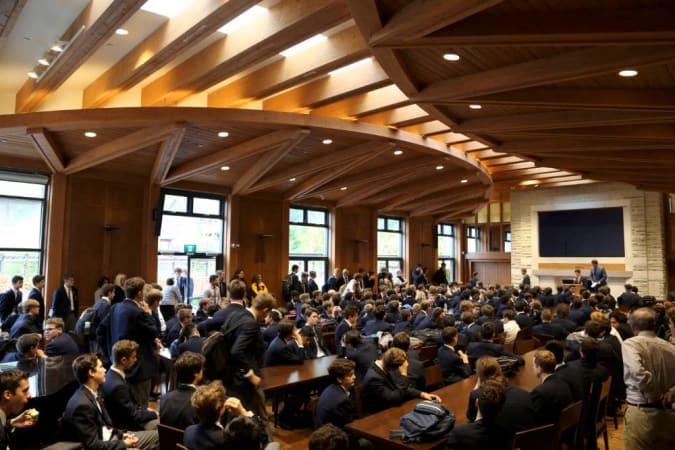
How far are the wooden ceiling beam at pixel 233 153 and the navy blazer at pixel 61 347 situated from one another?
15.5 feet

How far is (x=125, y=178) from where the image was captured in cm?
→ 1093

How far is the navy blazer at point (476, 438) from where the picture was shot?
276cm

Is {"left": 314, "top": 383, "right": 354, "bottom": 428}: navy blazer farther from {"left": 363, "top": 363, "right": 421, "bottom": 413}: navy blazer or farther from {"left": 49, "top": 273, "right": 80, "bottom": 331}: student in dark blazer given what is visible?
{"left": 49, "top": 273, "right": 80, "bottom": 331}: student in dark blazer

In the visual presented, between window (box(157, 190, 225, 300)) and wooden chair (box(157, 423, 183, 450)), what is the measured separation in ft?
29.7

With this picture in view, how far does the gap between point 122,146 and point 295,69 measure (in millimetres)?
4078

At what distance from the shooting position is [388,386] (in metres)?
3.81

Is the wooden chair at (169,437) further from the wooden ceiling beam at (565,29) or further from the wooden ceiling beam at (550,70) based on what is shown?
the wooden ceiling beam at (550,70)

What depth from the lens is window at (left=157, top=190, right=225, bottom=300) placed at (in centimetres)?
1175

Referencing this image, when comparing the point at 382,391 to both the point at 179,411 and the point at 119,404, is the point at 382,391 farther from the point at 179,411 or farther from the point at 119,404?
the point at 119,404

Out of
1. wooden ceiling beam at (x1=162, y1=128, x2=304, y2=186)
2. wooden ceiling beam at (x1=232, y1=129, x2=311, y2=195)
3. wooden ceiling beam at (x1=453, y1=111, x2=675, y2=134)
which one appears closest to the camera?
wooden ceiling beam at (x1=453, y1=111, x2=675, y2=134)

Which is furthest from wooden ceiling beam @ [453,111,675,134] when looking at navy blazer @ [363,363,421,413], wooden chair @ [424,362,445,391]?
navy blazer @ [363,363,421,413]

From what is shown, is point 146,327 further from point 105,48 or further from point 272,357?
point 105,48

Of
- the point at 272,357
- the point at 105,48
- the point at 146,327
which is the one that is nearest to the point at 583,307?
the point at 272,357

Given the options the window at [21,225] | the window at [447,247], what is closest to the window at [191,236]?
the window at [21,225]
